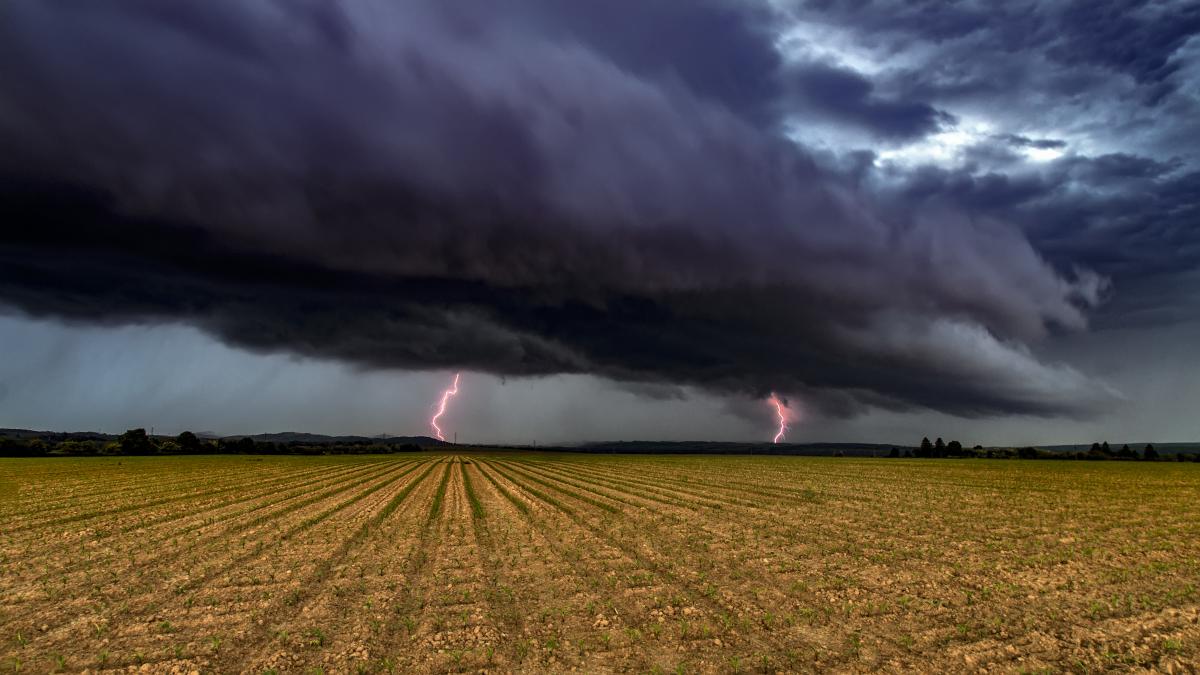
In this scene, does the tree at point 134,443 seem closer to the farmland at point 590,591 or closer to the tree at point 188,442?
the tree at point 188,442

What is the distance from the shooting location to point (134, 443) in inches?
6171

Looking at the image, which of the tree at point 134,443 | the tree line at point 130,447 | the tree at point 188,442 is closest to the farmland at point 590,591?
the tree line at point 130,447

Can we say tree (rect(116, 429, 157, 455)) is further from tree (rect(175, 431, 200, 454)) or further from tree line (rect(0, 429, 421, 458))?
tree (rect(175, 431, 200, 454))

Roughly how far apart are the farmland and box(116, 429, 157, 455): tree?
148933mm

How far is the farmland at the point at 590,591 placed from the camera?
499 inches

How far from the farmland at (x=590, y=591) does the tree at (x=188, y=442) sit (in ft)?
551

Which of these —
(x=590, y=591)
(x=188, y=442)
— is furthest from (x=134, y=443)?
(x=590, y=591)

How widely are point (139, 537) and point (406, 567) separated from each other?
49.3ft

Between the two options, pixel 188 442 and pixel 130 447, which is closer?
pixel 130 447

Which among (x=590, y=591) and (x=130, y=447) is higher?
(x=590, y=591)

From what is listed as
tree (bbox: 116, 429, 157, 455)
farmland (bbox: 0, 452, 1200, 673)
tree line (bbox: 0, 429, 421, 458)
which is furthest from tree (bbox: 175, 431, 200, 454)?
farmland (bbox: 0, 452, 1200, 673)

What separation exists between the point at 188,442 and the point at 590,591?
20582cm

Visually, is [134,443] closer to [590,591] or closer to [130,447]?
[130,447]

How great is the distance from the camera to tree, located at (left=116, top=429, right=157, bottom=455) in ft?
505
